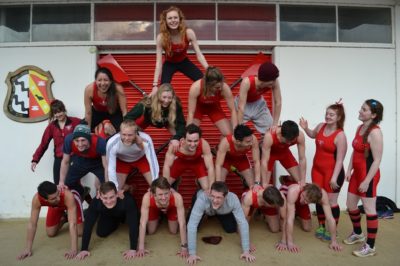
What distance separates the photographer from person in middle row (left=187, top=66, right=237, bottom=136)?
13.5 ft

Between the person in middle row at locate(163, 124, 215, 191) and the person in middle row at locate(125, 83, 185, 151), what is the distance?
160mm

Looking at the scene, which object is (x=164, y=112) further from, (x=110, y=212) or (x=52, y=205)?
(x=52, y=205)

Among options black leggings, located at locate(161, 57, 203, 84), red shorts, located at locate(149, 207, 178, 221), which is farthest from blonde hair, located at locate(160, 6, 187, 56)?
red shorts, located at locate(149, 207, 178, 221)

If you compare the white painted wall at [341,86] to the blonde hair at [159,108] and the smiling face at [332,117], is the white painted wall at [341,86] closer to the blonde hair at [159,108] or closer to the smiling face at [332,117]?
the smiling face at [332,117]

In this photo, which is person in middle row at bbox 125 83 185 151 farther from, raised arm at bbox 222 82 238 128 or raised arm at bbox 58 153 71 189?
raised arm at bbox 58 153 71 189

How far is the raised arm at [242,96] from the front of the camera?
4.47 m

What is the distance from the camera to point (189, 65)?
188 inches

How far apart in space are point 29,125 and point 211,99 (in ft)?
10.9

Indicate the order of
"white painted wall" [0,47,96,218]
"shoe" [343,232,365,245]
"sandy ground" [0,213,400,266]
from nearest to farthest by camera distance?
"sandy ground" [0,213,400,266]
"shoe" [343,232,365,245]
"white painted wall" [0,47,96,218]

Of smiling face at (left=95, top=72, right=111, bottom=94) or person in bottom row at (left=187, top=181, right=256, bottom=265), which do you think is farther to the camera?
smiling face at (left=95, top=72, right=111, bottom=94)

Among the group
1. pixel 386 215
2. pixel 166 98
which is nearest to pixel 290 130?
pixel 166 98

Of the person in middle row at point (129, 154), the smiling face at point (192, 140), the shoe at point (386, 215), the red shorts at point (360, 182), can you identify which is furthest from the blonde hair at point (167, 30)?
the shoe at point (386, 215)

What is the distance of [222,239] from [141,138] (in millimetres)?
1695

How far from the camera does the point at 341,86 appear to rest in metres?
5.86
